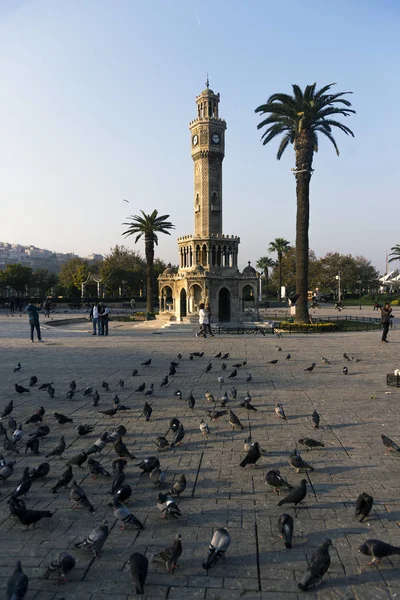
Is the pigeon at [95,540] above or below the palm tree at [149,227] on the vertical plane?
below

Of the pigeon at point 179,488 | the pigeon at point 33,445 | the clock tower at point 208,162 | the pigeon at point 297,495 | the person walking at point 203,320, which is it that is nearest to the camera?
the pigeon at point 297,495

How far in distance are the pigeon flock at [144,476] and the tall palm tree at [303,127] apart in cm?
1779

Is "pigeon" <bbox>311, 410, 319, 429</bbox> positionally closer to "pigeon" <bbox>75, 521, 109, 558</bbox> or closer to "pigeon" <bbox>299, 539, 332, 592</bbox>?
"pigeon" <bbox>299, 539, 332, 592</bbox>

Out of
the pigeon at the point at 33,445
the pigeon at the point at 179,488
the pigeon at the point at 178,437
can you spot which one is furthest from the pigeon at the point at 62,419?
the pigeon at the point at 179,488

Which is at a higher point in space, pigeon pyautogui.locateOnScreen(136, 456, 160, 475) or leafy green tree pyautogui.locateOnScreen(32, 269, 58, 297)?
leafy green tree pyautogui.locateOnScreen(32, 269, 58, 297)

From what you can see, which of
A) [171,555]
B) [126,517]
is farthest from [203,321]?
[171,555]

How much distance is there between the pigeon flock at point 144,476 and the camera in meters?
3.97

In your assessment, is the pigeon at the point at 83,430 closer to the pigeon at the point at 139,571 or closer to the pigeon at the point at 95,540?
the pigeon at the point at 95,540

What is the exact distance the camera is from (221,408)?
9328 millimetres

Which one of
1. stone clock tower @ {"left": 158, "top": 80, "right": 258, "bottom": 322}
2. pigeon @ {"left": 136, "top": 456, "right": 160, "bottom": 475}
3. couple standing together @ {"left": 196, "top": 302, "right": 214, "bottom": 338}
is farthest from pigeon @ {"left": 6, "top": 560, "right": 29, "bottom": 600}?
stone clock tower @ {"left": 158, "top": 80, "right": 258, "bottom": 322}

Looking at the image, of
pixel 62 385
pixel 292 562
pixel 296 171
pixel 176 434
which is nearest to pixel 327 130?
pixel 296 171

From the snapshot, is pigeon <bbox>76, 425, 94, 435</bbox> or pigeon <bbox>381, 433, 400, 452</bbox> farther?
pigeon <bbox>76, 425, 94, 435</bbox>

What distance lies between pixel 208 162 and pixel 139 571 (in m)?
41.3

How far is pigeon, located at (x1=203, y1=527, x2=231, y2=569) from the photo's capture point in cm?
390
